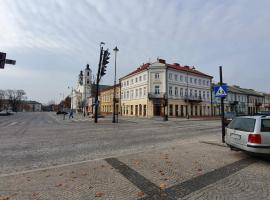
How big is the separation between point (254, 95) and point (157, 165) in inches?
3099

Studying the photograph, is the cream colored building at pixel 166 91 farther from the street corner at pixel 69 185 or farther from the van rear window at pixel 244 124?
the street corner at pixel 69 185

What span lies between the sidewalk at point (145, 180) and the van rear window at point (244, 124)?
3.45ft

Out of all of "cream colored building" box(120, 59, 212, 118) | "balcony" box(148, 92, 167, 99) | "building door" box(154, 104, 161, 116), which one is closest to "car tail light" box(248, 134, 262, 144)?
"cream colored building" box(120, 59, 212, 118)

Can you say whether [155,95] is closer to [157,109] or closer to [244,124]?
[157,109]

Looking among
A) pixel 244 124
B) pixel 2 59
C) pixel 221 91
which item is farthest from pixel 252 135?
pixel 2 59

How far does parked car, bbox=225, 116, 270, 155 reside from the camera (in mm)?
6141

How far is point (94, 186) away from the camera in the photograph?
14.5 feet

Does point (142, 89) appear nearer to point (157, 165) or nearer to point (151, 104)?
point (151, 104)

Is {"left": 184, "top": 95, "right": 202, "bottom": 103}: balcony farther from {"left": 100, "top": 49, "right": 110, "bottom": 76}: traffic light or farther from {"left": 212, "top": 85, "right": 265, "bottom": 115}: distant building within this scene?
{"left": 100, "top": 49, "right": 110, "bottom": 76}: traffic light

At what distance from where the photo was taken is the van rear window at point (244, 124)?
6.57m

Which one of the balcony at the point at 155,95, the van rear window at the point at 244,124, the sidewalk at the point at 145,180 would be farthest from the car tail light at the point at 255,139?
the balcony at the point at 155,95

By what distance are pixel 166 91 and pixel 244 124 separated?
123ft

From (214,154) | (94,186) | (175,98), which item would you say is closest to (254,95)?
(175,98)

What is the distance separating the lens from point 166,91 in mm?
44125
